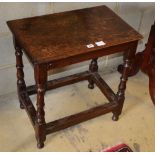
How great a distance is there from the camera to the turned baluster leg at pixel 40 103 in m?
1.13

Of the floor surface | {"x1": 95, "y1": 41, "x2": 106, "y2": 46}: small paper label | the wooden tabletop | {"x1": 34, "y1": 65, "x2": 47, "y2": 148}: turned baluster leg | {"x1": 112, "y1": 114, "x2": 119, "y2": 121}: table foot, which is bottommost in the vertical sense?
the floor surface

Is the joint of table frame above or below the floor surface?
above

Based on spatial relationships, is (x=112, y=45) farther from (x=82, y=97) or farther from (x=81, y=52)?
(x=82, y=97)

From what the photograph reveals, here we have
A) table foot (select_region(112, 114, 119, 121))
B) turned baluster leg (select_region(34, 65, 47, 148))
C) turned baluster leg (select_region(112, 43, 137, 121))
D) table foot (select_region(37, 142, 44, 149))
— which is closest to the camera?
turned baluster leg (select_region(34, 65, 47, 148))

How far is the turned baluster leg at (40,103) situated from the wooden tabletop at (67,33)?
0.05 metres

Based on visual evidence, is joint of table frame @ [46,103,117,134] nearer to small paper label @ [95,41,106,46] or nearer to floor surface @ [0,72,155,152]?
floor surface @ [0,72,155,152]

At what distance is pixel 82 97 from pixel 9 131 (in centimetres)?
48

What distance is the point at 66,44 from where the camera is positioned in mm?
1186

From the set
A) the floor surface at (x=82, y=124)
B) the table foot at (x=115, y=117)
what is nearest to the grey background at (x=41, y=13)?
the floor surface at (x=82, y=124)

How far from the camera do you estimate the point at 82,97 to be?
1.75 metres

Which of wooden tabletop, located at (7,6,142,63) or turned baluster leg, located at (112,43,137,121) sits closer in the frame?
wooden tabletop, located at (7,6,142,63)

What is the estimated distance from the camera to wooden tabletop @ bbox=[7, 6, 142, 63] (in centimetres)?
115

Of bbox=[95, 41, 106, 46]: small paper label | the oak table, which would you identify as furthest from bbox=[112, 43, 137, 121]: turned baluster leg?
bbox=[95, 41, 106, 46]: small paper label

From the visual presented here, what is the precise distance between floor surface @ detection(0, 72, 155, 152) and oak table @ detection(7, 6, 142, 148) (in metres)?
0.09
